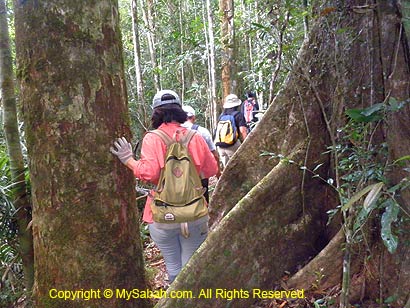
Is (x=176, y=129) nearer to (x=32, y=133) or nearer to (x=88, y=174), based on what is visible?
(x=88, y=174)

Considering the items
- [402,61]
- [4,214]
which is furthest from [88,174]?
[402,61]

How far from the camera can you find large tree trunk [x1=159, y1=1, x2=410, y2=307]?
2.56 m

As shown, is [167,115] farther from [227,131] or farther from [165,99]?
[227,131]

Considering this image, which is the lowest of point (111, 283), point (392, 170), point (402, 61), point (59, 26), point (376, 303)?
point (376, 303)

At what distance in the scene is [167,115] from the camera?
2.98 meters

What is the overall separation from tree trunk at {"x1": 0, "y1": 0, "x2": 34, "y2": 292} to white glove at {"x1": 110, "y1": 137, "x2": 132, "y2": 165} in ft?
3.69

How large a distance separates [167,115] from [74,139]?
75 centimetres

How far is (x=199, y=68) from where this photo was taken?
50.2 ft

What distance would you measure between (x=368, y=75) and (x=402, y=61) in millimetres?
500

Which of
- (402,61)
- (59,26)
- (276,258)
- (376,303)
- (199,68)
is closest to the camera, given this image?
(59,26)

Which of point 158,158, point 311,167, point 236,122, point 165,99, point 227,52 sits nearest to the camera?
point 158,158

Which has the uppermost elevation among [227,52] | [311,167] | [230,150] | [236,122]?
[227,52]

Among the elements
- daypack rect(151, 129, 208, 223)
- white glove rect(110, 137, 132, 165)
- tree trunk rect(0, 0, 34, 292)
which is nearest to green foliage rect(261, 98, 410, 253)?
daypack rect(151, 129, 208, 223)

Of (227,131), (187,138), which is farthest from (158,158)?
(227,131)
